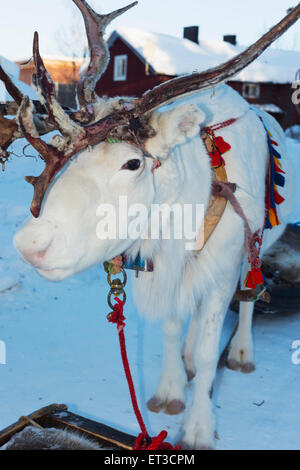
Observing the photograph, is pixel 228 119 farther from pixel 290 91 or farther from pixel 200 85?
pixel 290 91

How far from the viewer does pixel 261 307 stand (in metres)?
4.51

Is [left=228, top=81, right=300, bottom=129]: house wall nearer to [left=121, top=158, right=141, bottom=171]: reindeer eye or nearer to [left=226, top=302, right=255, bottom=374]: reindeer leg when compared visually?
[left=226, top=302, right=255, bottom=374]: reindeer leg

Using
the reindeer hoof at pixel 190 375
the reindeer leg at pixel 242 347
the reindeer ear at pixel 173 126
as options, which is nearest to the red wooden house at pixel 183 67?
the reindeer leg at pixel 242 347

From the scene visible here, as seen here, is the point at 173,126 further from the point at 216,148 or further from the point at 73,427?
the point at 73,427

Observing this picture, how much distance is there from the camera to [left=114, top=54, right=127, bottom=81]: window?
27.5 meters

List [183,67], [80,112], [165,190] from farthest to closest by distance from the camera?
[183,67] < [165,190] < [80,112]

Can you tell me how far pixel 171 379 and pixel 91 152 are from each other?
185cm

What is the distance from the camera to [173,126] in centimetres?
227

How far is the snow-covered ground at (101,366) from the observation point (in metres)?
3.10

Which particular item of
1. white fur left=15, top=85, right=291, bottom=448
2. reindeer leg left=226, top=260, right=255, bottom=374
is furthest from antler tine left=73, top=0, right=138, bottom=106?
reindeer leg left=226, top=260, right=255, bottom=374

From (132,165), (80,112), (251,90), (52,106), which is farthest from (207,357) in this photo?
(251,90)

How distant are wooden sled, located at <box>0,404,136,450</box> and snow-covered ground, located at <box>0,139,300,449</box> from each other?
1.17 feet

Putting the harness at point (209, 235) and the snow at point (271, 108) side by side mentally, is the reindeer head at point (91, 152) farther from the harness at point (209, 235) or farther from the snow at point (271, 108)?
the snow at point (271, 108)
